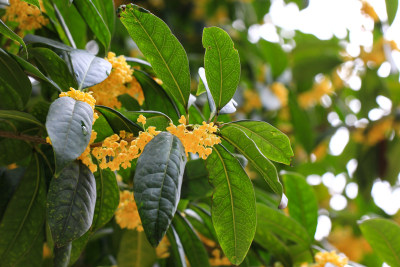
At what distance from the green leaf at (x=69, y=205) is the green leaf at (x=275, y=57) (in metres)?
1.87

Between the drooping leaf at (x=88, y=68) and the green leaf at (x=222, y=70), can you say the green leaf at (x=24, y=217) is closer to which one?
the drooping leaf at (x=88, y=68)

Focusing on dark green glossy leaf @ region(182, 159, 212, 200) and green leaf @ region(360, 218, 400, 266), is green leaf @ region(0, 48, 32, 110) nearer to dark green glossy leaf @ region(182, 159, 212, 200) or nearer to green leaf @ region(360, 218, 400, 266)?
dark green glossy leaf @ region(182, 159, 212, 200)

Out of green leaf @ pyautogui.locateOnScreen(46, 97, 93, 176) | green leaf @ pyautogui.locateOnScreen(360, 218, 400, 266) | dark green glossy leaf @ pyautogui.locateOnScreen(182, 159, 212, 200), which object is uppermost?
green leaf @ pyautogui.locateOnScreen(46, 97, 93, 176)

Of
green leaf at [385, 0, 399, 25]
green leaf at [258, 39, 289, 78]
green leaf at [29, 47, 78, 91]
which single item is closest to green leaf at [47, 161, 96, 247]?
green leaf at [29, 47, 78, 91]

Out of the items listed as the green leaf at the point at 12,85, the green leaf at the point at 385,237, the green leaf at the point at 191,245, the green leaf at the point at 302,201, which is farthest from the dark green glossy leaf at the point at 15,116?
the green leaf at the point at 385,237

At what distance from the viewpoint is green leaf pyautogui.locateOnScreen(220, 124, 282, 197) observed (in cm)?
85

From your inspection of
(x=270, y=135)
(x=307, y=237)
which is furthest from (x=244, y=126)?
(x=307, y=237)

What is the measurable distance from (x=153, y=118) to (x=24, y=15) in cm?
44

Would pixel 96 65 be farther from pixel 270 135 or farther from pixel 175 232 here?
pixel 175 232

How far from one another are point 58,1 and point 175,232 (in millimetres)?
701

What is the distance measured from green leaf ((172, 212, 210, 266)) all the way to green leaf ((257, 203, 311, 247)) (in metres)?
0.22

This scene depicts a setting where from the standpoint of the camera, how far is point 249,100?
240 cm

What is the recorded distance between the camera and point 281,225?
136cm

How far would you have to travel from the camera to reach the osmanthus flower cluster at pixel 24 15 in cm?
106
